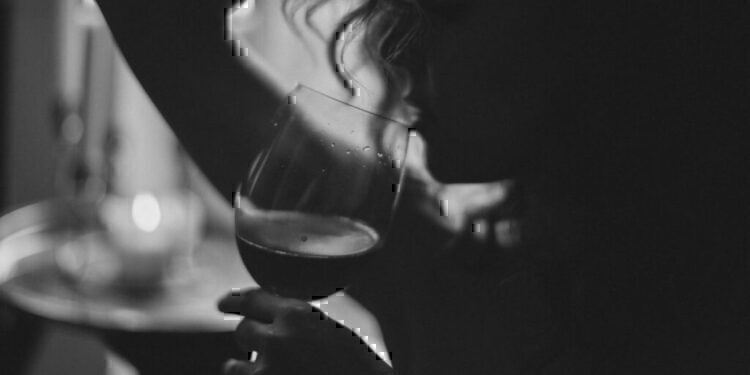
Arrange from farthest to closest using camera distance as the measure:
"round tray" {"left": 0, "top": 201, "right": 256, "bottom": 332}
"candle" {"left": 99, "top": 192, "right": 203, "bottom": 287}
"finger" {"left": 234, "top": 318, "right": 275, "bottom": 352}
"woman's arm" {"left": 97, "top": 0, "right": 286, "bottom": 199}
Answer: "candle" {"left": 99, "top": 192, "right": 203, "bottom": 287} < "round tray" {"left": 0, "top": 201, "right": 256, "bottom": 332} < "woman's arm" {"left": 97, "top": 0, "right": 286, "bottom": 199} < "finger" {"left": 234, "top": 318, "right": 275, "bottom": 352}

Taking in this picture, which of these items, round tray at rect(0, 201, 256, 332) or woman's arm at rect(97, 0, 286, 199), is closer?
woman's arm at rect(97, 0, 286, 199)

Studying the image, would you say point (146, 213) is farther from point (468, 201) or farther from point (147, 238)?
point (468, 201)

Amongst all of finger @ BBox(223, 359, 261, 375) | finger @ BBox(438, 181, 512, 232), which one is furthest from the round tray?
finger @ BBox(223, 359, 261, 375)

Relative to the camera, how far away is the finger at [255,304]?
2.52 feet

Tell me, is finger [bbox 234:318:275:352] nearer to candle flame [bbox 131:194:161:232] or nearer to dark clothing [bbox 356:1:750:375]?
dark clothing [bbox 356:1:750:375]

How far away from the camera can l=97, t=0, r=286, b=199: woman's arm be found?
985mm

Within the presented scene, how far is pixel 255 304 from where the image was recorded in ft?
2.55

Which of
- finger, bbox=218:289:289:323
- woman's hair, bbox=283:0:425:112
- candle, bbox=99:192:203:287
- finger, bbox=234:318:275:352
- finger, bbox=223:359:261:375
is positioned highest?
woman's hair, bbox=283:0:425:112

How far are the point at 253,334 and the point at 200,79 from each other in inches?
15.7

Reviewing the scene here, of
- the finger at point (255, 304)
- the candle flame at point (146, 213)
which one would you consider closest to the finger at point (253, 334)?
the finger at point (255, 304)

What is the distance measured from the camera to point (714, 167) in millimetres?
845

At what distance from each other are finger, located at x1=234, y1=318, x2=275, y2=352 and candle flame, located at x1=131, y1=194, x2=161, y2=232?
1413mm

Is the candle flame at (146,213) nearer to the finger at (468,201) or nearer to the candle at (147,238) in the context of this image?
the candle at (147,238)

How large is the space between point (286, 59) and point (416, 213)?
260cm
